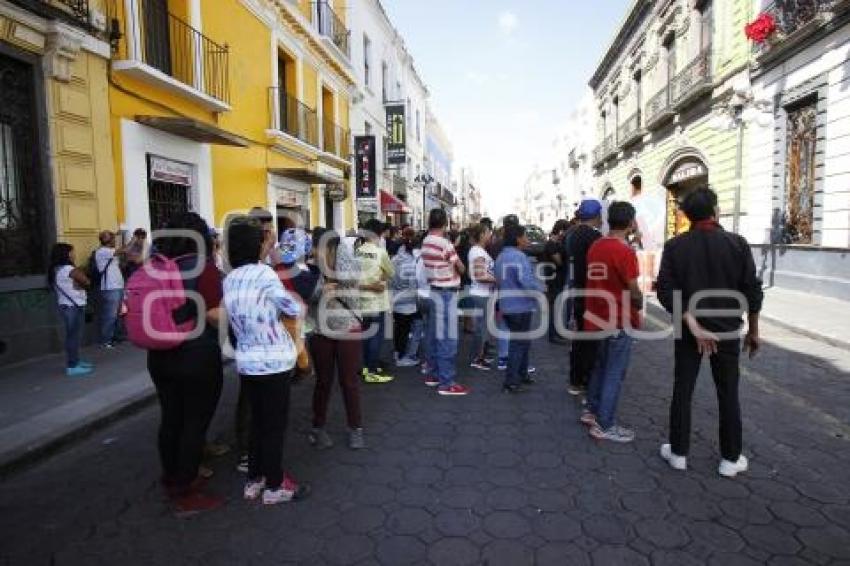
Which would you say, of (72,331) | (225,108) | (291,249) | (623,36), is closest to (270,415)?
(291,249)

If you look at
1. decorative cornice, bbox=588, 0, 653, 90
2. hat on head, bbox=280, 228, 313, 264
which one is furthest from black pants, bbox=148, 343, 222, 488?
decorative cornice, bbox=588, 0, 653, 90

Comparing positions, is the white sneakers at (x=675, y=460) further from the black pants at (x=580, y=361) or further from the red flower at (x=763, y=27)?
the red flower at (x=763, y=27)

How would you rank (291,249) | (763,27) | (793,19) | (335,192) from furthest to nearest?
(335,192)
(763,27)
(793,19)
(291,249)

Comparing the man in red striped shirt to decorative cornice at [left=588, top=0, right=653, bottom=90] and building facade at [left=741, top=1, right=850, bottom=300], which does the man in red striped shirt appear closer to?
building facade at [left=741, top=1, right=850, bottom=300]

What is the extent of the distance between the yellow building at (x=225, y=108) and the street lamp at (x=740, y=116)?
10.6m

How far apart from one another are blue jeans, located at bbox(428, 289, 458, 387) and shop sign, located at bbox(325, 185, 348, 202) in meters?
12.4

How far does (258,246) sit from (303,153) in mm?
12261

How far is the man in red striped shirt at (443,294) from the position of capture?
5406 mm

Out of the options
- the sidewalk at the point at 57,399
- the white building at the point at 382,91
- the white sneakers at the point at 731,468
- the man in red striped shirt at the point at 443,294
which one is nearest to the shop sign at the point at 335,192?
the white building at the point at 382,91

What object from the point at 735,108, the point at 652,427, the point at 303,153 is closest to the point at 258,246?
the point at 652,427

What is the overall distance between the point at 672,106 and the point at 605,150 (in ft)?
40.3

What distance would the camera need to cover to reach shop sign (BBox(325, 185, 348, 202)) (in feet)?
56.5

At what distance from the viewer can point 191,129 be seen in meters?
8.66

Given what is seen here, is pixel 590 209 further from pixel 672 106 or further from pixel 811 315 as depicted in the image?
pixel 672 106
